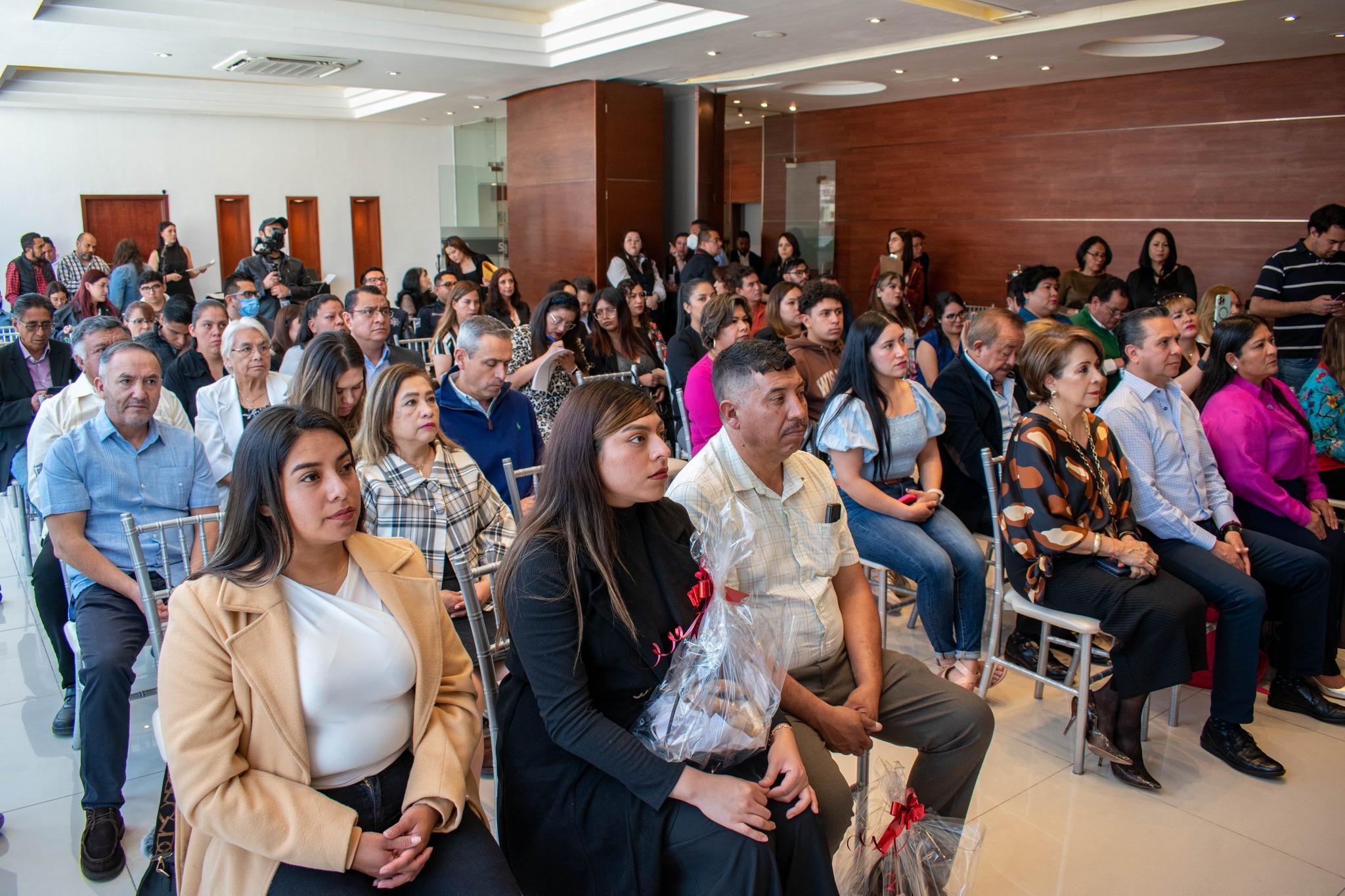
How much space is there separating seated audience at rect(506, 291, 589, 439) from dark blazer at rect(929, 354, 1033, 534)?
1.81 metres

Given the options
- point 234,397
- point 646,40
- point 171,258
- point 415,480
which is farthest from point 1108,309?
point 171,258

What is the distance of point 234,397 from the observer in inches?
143

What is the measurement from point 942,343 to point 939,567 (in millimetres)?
2584

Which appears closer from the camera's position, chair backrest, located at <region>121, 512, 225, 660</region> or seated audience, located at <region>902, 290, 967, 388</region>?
chair backrest, located at <region>121, 512, 225, 660</region>

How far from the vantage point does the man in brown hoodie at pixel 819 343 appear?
4.16 metres

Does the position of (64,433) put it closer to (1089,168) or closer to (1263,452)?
(1263,452)

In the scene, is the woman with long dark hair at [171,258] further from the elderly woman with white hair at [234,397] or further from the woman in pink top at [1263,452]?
the woman in pink top at [1263,452]

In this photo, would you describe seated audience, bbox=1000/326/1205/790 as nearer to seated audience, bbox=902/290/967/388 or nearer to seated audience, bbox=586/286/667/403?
seated audience, bbox=902/290/967/388

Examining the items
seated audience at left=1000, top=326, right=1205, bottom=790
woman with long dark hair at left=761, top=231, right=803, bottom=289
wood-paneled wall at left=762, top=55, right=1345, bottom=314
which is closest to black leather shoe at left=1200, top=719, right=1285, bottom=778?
seated audience at left=1000, top=326, right=1205, bottom=790

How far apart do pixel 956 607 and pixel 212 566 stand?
248 cm

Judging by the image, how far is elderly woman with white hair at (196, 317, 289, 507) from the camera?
11.8ft

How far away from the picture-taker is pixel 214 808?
5.00 ft

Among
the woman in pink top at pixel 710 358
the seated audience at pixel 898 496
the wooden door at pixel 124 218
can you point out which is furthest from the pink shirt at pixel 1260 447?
the wooden door at pixel 124 218

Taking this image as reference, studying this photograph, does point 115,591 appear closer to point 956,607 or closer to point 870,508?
point 870,508
